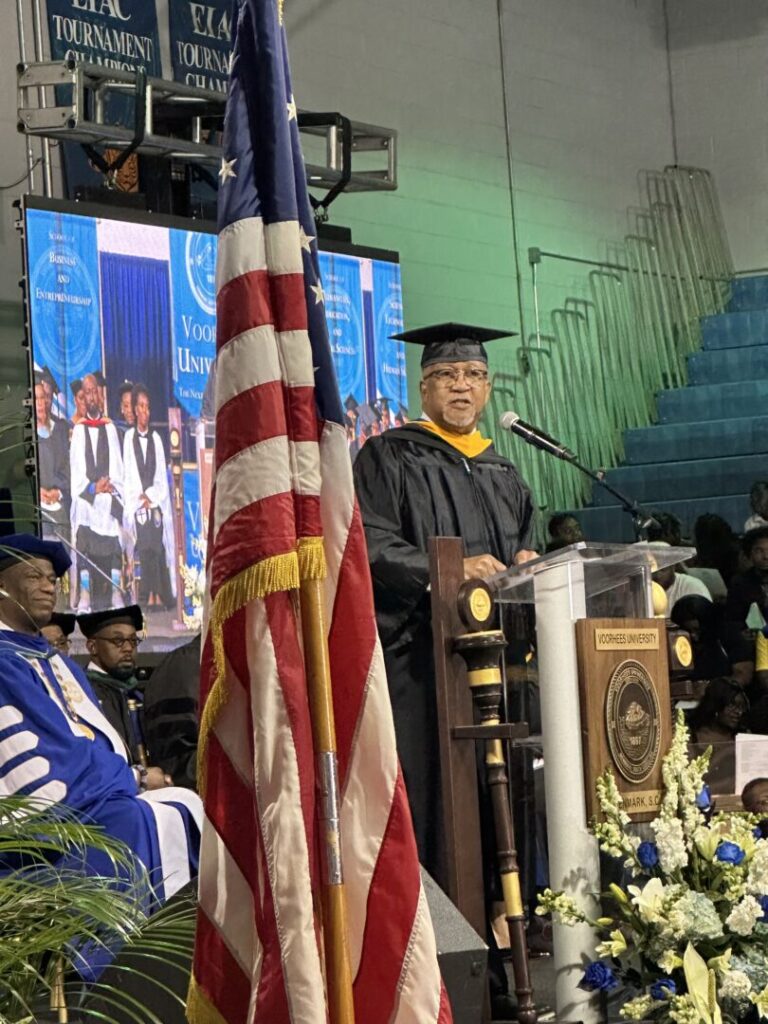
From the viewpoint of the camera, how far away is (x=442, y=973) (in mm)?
3504

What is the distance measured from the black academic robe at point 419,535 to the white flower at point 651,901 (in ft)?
2.71

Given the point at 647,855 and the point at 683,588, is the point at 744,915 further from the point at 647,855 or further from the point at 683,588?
the point at 683,588

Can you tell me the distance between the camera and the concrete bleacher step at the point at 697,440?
11.5 m

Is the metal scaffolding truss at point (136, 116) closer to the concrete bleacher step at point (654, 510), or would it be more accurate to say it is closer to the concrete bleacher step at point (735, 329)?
the concrete bleacher step at point (654, 510)

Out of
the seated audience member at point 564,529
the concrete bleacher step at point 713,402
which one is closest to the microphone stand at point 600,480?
the seated audience member at point 564,529

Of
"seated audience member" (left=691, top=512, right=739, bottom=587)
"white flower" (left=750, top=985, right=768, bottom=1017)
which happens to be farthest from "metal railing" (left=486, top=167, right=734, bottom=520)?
"white flower" (left=750, top=985, right=768, bottom=1017)

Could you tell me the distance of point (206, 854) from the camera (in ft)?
8.87

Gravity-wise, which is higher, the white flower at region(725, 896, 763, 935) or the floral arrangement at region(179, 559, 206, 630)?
the floral arrangement at region(179, 559, 206, 630)

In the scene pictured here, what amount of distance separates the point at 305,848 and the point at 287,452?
557 millimetres

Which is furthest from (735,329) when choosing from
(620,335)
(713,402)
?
(620,335)

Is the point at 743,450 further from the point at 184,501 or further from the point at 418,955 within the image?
the point at 418,955

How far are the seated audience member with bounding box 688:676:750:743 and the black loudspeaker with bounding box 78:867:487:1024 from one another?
4303 millimetres

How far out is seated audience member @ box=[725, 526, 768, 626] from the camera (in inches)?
340

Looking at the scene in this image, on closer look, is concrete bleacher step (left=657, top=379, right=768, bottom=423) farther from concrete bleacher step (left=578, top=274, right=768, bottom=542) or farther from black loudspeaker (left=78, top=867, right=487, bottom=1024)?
black loudspeaker (left=78, top=867, right=487, bottom=1024)
